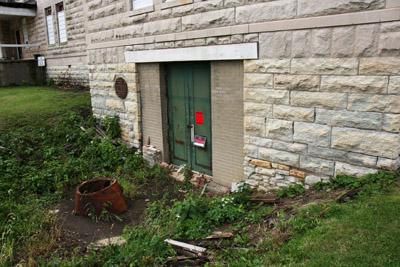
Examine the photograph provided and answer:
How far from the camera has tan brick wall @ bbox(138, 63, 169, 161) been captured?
7.98 metres

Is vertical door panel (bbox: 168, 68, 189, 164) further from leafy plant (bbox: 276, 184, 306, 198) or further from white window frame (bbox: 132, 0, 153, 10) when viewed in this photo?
leafy plant (bbox: 276, 184, 306, 198)

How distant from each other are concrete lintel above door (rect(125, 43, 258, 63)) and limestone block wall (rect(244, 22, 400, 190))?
0.19m

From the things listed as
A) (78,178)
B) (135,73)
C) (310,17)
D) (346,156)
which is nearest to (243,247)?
(346,156)

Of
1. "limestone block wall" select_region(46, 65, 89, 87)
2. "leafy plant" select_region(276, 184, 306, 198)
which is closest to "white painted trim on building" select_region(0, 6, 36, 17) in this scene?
"limestone block wall" select_region(46, 65, 89, 87)

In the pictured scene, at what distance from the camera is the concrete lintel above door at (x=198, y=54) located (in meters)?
5.86

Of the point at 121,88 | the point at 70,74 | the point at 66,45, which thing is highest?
the point at 66,45

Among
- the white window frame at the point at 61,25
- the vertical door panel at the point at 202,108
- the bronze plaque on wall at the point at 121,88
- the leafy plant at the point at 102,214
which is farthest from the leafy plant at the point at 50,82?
the leafy plant at the point at 102,214

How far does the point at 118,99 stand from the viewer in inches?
363

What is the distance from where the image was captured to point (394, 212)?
12.6 ft

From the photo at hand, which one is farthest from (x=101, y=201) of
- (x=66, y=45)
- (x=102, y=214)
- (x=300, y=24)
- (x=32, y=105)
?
(x=66, y=45)

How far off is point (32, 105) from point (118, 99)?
4171 mm

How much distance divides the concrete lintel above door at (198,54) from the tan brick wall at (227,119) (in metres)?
0.19

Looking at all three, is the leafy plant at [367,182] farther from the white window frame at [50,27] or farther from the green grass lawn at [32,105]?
the white window frame at [50,27]

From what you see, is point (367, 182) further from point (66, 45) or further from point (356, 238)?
point (66, 45)
